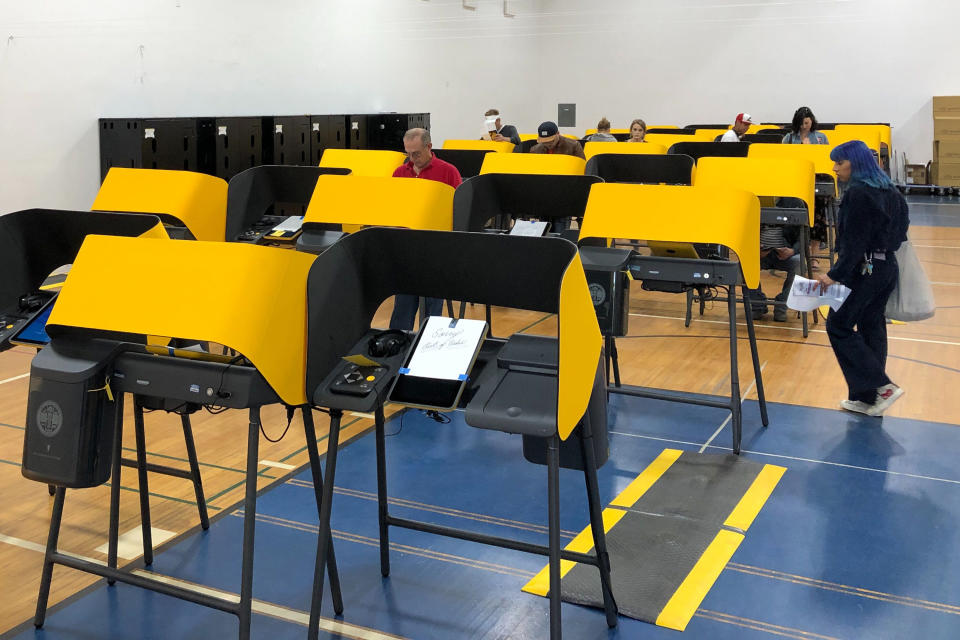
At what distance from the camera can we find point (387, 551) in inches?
128

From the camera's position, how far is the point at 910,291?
4.73 m

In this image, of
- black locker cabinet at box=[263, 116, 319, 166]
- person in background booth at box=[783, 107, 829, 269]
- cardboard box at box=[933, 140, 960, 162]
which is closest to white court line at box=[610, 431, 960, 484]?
person in background booth at box=[783, 107, 829, 269]

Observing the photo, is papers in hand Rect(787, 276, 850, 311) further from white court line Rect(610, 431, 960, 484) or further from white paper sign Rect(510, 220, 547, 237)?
white paper sign Rect(510, 220, 547, 237)

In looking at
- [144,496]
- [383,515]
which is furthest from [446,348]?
[144,496]

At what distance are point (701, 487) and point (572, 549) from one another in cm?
82

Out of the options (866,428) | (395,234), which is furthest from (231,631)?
(866,428)

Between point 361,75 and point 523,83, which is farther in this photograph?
point 523,83

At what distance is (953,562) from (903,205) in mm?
1964

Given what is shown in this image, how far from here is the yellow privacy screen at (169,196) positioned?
525cm

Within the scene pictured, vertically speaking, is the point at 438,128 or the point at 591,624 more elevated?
the point at 438,128

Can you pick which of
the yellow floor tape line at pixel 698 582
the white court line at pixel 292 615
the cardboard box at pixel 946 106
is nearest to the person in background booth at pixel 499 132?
the yellow floor tape line at pixel 698 582

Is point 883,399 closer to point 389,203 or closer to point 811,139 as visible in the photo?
point 389,203

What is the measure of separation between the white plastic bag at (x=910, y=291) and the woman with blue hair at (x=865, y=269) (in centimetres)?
5

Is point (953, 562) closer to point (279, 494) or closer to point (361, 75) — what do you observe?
point (279, 494)
